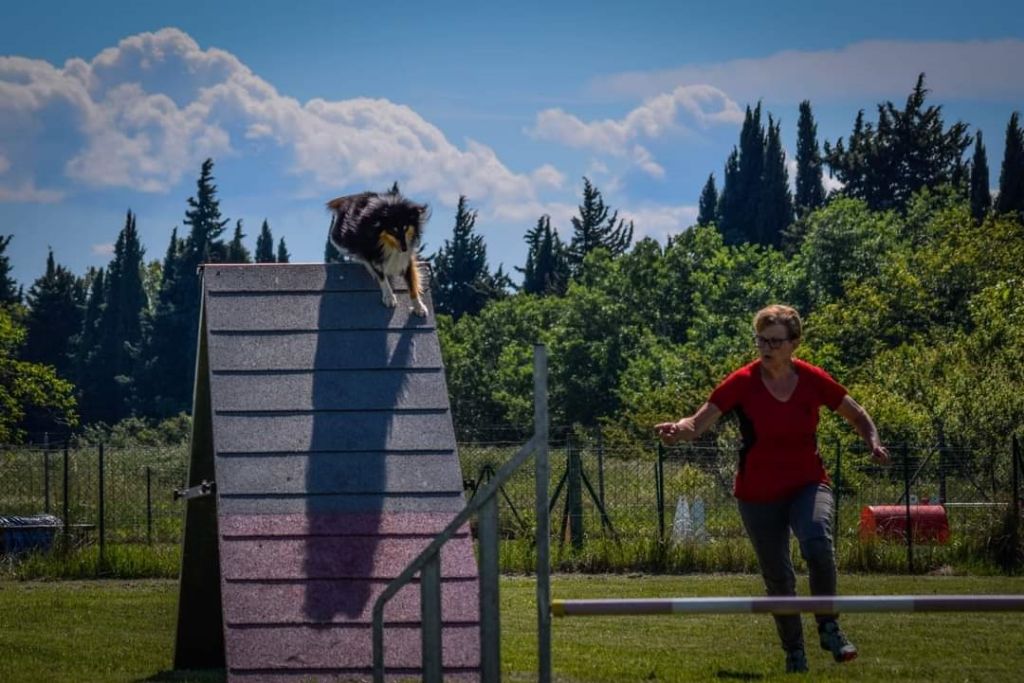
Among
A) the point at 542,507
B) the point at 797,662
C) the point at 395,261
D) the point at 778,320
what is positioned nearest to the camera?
the point at 542,507

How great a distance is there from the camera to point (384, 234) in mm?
10695

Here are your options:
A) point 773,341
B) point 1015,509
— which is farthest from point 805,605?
point 1015,509

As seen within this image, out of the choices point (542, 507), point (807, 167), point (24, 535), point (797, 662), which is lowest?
point (24, 535)

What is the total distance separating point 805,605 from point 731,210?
4038 inches

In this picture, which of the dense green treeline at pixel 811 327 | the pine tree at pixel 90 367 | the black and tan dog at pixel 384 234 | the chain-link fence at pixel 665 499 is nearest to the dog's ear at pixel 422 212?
the black and tan dog at pixel 384 234

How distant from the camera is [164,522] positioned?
2312 cm

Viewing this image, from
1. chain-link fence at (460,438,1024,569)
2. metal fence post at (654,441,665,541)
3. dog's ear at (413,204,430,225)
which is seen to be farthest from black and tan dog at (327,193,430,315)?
metal fence post at (654,441,665,541)

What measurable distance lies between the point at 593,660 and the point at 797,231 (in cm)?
8005

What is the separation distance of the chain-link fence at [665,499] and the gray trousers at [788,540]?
10717mm

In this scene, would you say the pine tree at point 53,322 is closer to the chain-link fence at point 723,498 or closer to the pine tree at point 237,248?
the pine tree at point 237,248

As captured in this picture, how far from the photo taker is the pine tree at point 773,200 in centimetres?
9875

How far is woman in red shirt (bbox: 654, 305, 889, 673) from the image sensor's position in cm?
747

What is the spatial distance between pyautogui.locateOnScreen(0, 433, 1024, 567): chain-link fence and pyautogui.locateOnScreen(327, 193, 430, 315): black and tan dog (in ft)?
25.7

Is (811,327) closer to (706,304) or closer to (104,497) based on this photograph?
(706,304)
